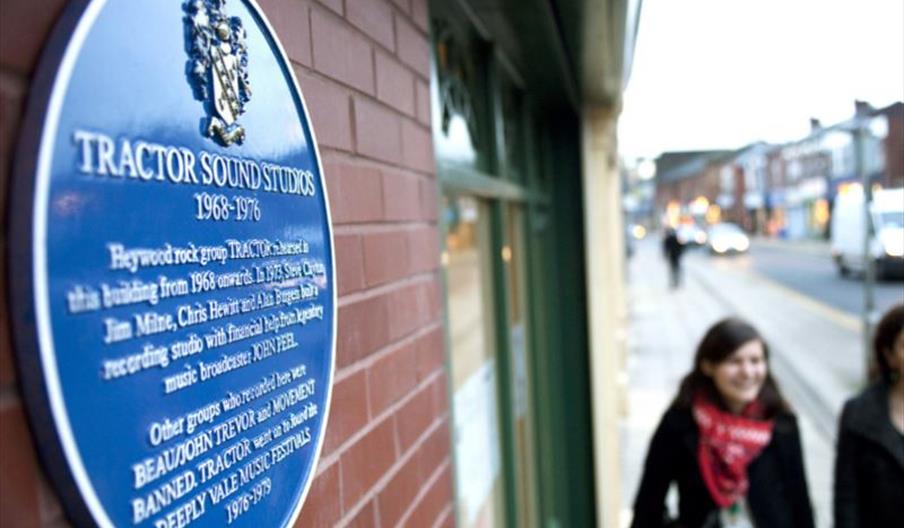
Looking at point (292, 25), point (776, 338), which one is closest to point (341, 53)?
point (292, 25)

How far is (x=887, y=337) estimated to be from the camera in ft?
10.3

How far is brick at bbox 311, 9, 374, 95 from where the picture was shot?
4.19 ft

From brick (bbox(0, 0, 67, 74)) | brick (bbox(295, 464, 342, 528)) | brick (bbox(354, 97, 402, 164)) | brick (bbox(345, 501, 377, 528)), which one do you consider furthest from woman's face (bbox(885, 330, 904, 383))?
brick (bbox(0, 0, 67, 74))

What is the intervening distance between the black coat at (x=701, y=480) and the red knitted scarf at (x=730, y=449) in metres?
0.03

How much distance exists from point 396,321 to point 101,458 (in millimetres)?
921

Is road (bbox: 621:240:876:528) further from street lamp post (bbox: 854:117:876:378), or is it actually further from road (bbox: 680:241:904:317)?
street lamp post (bbox: 854:117:876:378)

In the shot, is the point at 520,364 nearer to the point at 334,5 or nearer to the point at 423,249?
the point at 423,249

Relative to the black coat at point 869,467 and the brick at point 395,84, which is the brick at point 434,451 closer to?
the brick at point 395,84

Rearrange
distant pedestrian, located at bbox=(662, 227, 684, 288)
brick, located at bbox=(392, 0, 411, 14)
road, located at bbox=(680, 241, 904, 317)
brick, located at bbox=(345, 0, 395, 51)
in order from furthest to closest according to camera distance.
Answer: distant pedestrian, located at bbox=(662, 227, 684, 288) → road, located at bbox=(680, 241, 904, 317) → brick, located at bbox=(392, 0, 411, 14) → brick, located at bbox=(345, 0, 395, 51)

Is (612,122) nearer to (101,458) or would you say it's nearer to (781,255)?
(101,458)

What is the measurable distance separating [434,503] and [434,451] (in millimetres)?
113

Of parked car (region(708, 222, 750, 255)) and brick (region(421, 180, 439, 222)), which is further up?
brick (region(421, 180, 439, 222))

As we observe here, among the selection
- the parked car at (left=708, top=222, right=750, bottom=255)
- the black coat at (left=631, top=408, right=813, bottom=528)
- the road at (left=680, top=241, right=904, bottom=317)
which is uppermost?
the black coat at (left=631, top=408, right=813, bottom=528)

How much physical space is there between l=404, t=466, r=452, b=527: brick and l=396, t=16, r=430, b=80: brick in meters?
0.94
